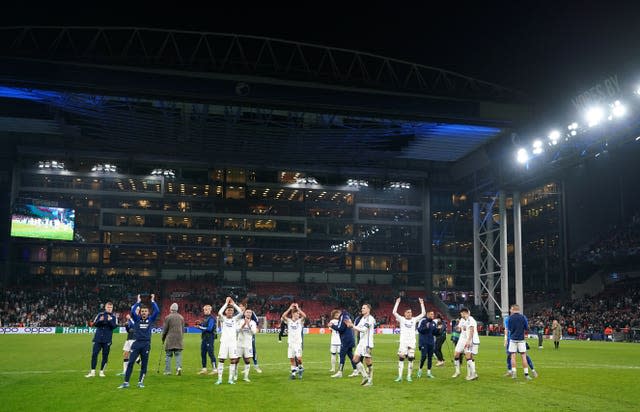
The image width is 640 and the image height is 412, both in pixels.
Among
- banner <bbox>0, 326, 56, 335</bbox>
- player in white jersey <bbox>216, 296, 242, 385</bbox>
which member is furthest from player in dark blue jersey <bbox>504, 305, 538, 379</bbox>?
banner <bbox>0, 326, 56, 335</bbox>

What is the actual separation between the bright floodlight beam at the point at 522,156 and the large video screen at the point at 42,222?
47.3 m

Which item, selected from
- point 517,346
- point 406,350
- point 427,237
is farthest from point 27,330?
point 427,237

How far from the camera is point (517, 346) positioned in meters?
18.4

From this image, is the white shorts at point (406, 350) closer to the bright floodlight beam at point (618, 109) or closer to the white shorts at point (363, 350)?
the white shorts at point (363, 350)

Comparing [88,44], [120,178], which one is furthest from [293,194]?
[88,44]

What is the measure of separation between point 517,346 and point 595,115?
24.0 m

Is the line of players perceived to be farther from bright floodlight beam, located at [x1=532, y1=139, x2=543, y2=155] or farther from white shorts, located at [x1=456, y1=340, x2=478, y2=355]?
bright floodlight beam, located at [x1=532, y1=139, x2=543, y2=155]

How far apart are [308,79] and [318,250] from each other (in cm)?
3860

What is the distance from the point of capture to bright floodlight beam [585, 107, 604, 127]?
37059 mm

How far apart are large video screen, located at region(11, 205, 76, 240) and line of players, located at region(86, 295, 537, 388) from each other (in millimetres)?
51256

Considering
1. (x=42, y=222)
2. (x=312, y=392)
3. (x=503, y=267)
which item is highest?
(x=42, y=222)

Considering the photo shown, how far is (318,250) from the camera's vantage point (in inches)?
3450

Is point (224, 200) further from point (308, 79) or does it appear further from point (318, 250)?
point (308, 79)

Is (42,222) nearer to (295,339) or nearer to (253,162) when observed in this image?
(253,162)
